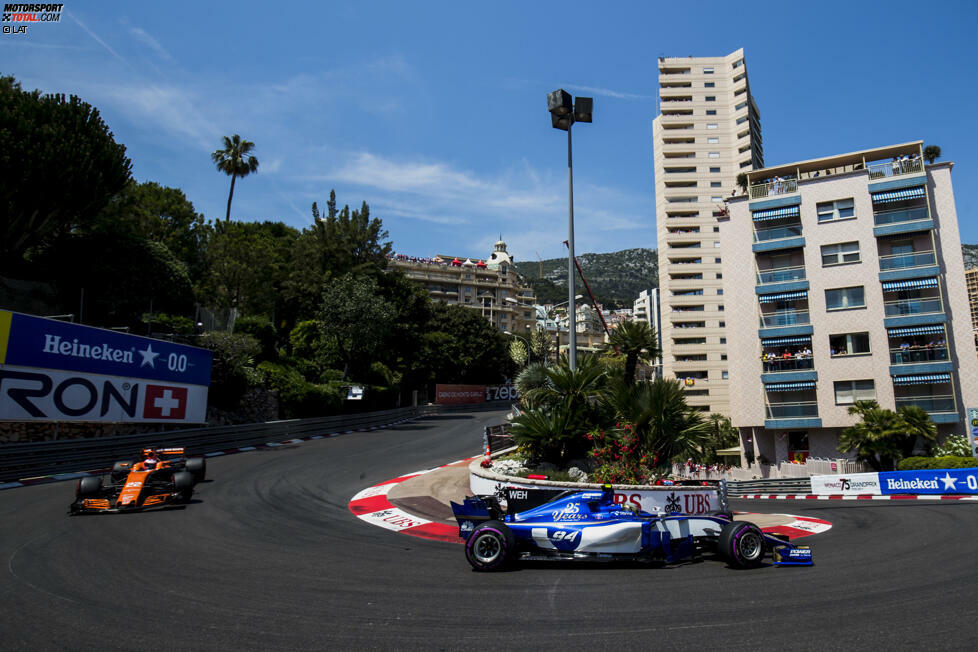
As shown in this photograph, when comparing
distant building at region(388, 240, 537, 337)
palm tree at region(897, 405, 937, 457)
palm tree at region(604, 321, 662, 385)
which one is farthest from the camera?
distant building at region(388, 240, 537, 337)

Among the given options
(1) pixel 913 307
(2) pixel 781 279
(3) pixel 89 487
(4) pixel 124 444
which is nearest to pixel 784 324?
(2) pixel 781 279

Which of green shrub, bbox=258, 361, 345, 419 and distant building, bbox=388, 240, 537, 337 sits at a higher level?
distant building, bbox=388, 240, 537, 337

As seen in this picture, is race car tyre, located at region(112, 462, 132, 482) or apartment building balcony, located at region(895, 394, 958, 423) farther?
apartment building balcony, located at region(895, 394, 958, 423)

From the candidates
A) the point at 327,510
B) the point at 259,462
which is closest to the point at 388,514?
the point at 327,510

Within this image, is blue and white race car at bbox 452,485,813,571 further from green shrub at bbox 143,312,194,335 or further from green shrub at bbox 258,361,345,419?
green shrub at bbox 143,312,194,335

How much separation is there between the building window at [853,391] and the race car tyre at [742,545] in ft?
90.8

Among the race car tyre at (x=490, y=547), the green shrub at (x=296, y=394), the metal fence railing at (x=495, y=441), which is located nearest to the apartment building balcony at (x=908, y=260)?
the metal fence railing at (x=495, y=441)

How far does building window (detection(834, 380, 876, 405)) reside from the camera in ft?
103

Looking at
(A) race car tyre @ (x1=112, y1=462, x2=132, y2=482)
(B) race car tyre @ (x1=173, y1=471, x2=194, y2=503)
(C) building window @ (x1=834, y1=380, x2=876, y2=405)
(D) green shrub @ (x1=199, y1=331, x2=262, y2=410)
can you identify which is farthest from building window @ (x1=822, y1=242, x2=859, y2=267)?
(A) race car tyre @ (x1=112, y1=462, x2=132, y2=482)

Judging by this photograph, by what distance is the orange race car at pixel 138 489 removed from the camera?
41.6 feet

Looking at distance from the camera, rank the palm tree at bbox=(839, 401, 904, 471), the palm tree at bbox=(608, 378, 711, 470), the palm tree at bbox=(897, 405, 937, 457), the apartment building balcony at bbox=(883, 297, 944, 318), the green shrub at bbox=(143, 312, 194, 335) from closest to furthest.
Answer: the palm tree at bbox=(608, 378, 711, 470), the palm tree at bbox=(897, 405, 937, 457), the palm tree at bbox=(839, 401, 904, 471), the apartment building balcony at bbox=(883, 297, 944, 318), the green shrub at bbox=(143, 312, 194, 335)

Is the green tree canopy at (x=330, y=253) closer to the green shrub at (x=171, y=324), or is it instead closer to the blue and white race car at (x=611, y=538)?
the green shrub at (x=171, y=324)

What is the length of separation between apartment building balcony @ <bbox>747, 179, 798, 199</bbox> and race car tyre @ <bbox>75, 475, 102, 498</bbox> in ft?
118

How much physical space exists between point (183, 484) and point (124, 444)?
9932mm
